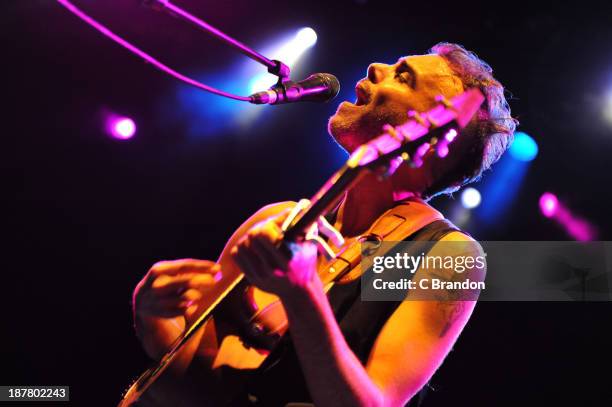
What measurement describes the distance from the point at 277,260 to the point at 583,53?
5.30m

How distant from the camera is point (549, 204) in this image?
228 inches

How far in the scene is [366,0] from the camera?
18.7 feet

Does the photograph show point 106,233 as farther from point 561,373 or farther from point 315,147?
point 561,373

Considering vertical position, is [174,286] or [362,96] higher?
[362,96]

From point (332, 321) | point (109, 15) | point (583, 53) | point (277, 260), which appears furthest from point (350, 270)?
point (583, 53)

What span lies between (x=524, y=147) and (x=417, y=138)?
4865 millimetres

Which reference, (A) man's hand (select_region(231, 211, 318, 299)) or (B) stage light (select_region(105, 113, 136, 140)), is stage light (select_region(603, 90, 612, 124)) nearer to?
(B) stage light (select_region(105, 113, 136, 140))

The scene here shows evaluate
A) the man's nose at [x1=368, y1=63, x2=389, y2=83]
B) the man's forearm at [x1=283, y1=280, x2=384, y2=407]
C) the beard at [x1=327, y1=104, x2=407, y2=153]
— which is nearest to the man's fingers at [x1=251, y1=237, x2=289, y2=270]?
the man's forearm at [x1=283, y1=280, x2=384, y2=407]

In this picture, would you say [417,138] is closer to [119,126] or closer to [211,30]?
[211,30]

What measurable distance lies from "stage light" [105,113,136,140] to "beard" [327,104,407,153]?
3.27 m

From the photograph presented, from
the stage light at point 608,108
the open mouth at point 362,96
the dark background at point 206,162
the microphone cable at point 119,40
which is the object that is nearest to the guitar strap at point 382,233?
the open mouth at point 362,96

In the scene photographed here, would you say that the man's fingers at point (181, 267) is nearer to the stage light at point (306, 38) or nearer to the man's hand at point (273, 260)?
the man's hand at point (273, 260)

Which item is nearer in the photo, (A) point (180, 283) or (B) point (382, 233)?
(A) point (180, 283)

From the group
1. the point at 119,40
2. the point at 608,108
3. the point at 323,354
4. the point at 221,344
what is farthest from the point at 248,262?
the point at 608,108
